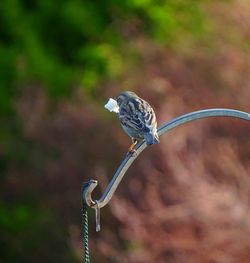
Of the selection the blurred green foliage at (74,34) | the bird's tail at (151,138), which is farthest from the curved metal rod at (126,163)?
the blurred green foliage at (74,34)

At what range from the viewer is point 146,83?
10656 mm

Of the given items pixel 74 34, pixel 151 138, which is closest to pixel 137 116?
pixel 151 138

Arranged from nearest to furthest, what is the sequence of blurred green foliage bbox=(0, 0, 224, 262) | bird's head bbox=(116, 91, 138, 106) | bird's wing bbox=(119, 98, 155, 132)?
bird's wing bbox=(119, 98, 155, 132) → bird's head bbox=(116, 91, 138, 106) → blurred green foliage bbox=(0, 0, 224, 262)

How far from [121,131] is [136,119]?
5864 mm

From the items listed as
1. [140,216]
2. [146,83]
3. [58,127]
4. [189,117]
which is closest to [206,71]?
[146,83]

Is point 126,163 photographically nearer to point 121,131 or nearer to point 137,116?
point 137,116

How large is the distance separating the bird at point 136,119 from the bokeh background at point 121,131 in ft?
12.9

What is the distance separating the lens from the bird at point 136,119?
4.30m

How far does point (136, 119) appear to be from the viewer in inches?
178

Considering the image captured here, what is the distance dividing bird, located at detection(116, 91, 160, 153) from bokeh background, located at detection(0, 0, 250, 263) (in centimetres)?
393

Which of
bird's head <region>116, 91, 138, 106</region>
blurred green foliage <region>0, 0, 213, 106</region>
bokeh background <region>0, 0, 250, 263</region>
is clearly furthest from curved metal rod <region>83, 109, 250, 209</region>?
blurred green foliage <region>0, 0, 213, 106</region>

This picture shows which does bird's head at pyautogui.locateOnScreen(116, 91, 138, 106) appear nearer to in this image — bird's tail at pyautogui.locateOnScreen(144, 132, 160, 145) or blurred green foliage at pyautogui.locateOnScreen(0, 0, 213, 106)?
bird's tail at pyautogui.locateOnScreen(144, 132, 160, 145)

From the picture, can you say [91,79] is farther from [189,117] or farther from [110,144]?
[189,117]

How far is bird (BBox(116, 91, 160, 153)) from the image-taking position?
4.30m
